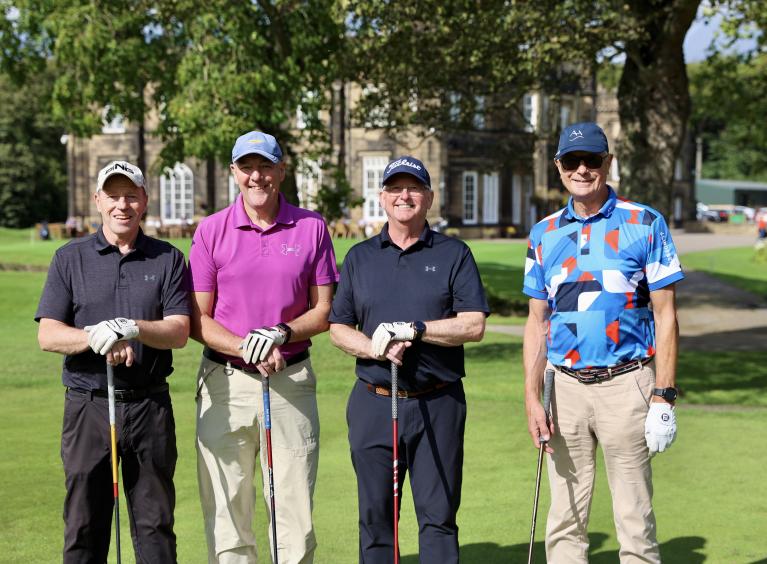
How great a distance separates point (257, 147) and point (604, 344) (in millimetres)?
1908

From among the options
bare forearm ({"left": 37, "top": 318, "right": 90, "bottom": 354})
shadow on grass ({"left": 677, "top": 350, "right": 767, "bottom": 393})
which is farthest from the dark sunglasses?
shadow on grass ({"left": 677, "top": 350, "right": 767, "bottom": 393})

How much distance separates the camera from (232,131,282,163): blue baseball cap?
5199mm

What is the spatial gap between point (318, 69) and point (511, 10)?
523 centimetres

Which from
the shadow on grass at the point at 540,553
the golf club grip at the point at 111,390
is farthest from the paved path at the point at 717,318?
the golf club grip at the point at 111,390

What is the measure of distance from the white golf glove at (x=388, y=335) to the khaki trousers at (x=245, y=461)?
2.28 feet

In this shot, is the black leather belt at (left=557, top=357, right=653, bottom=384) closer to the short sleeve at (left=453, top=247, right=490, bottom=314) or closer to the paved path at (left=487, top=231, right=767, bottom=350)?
the short sleeve at (left=453, top=247, right=490, bottom=314)

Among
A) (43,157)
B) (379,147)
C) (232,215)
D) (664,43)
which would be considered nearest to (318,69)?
(664,43)

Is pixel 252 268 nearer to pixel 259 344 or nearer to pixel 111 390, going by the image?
pixel 259 344

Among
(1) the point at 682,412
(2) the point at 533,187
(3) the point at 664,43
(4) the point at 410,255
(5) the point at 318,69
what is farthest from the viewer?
(2) the point at 533,187

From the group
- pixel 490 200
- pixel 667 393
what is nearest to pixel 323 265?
pixel 667 393

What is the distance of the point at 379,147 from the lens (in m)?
55.5

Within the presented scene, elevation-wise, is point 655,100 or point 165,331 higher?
point 655,100

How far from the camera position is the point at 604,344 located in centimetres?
496

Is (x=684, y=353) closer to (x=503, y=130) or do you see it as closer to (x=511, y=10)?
(x=511, y=10)
